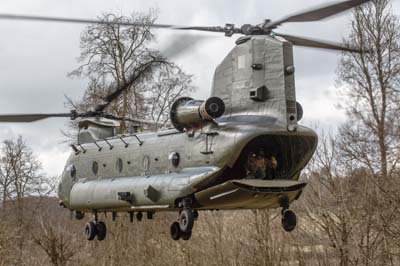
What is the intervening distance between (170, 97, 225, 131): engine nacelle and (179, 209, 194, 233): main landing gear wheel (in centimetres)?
169

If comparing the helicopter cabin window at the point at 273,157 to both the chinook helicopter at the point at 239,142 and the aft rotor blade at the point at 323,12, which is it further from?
the aft rotor blade at the point at 323,12

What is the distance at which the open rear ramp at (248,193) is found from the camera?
38.8 ft

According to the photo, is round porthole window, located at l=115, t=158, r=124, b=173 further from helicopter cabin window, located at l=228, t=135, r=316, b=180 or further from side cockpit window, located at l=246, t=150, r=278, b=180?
side cockpit window, located at l=246, t=150, r=278, b=180

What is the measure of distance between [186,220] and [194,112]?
6.83 feet

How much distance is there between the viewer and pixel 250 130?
11852 mm

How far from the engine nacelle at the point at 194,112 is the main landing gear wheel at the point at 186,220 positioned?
169cm

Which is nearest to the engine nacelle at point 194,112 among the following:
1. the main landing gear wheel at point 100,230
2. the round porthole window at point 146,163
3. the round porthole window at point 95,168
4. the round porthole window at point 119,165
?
the round porthole window at point 146,163

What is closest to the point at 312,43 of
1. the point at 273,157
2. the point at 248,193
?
the point at 273,157

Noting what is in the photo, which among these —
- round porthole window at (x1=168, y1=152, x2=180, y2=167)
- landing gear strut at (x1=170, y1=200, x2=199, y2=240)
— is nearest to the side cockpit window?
landing gear strut at (x1=170, y1=200, x2=199, y2=240)

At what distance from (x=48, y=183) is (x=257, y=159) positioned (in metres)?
27.6

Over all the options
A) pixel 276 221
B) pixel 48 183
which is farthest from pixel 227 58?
pixel 48 183

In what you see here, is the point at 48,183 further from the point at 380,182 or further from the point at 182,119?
the point at 182,119

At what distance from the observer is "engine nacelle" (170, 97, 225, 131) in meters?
12.3

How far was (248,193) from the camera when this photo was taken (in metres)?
11.9
